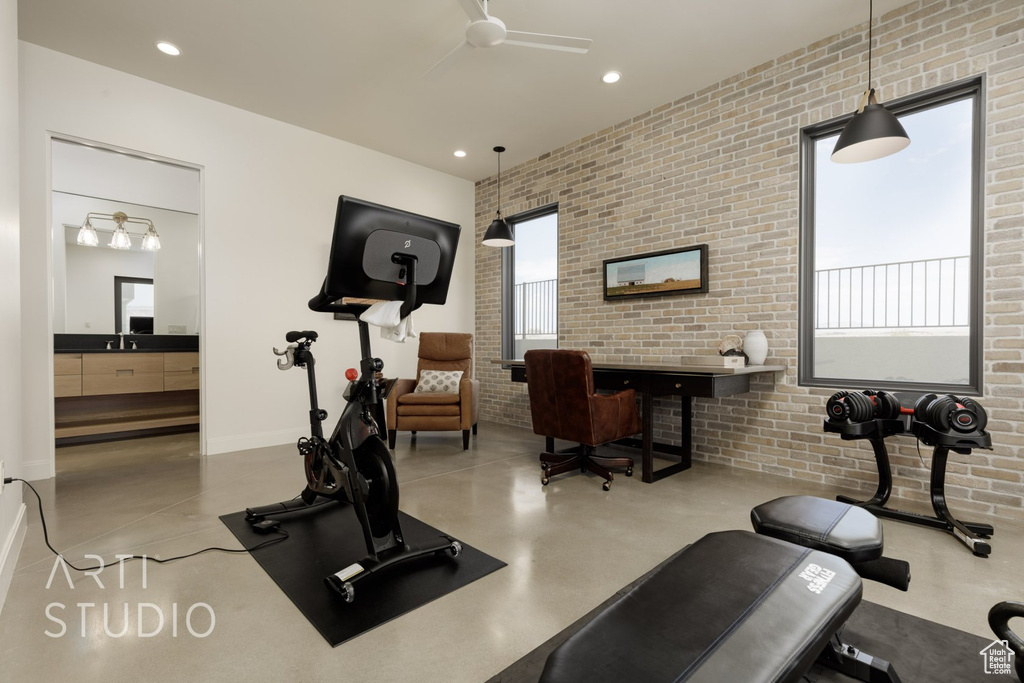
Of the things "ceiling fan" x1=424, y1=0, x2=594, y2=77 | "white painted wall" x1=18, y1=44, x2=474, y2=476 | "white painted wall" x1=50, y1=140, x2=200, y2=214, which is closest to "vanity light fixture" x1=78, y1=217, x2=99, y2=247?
"white painted wall" x1=50, y1=140, x2=200, y2=214

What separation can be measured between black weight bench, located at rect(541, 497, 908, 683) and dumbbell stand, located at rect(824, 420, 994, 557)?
4.74ft

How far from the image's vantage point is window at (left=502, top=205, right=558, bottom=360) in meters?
5.21

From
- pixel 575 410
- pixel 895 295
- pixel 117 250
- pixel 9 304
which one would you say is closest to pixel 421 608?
pixel 575 410

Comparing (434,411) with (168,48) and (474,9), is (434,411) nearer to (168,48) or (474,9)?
(474,9)

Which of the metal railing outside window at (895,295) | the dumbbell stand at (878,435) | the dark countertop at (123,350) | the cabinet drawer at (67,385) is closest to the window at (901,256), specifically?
the metal railing outside window at (895,295)

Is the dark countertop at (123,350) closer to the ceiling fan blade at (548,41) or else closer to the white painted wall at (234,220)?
the white painted wall at (234,220)

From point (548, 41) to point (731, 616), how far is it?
3.05 meters

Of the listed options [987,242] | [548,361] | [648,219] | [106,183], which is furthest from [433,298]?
[106,183]

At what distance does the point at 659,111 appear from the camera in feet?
13.5

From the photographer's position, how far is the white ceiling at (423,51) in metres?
2.92

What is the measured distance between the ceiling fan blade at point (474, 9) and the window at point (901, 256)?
242cm

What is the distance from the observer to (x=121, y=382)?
4621 mm

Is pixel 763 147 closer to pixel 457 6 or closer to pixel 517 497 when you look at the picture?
pixel 457 6

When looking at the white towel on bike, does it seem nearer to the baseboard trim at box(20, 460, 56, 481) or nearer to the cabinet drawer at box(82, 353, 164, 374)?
the baseboard trim at box(20, 460, 56, 481)
